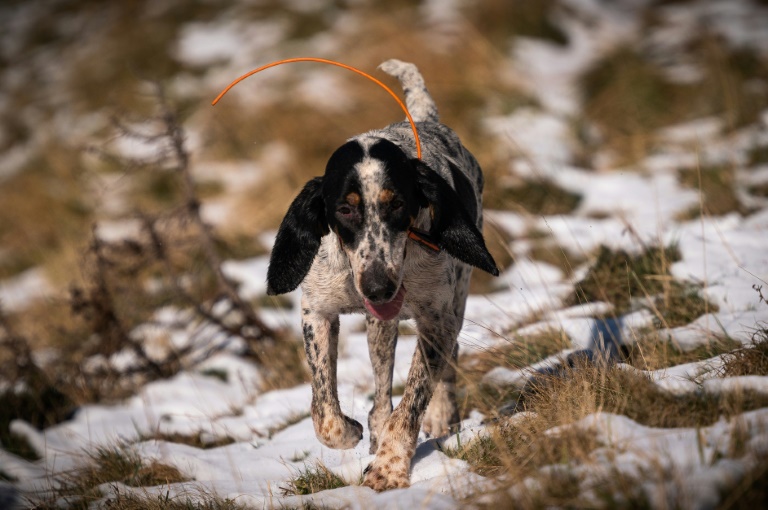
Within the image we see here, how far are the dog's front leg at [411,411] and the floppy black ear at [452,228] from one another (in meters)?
0.36

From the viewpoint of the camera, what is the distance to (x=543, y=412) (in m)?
2.73

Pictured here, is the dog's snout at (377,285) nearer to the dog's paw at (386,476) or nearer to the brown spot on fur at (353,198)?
the brown spot on fur at (353,198)

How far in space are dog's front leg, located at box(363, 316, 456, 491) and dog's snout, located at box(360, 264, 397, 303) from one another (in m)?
0.34

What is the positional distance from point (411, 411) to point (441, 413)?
651 millimetres

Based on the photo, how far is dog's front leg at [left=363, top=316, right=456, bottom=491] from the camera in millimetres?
2832

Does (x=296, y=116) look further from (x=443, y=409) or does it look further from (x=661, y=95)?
(x=443, y=409)

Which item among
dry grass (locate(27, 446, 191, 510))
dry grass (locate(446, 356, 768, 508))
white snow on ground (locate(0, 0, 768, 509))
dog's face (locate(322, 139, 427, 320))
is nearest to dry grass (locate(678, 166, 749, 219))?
white snow on ground (locate(0, 0, 768, 509))

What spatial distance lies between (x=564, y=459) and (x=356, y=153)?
4.48ft

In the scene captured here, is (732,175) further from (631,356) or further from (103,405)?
(103,405)

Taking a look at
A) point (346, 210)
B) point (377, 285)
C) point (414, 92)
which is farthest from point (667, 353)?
point (414, 92)

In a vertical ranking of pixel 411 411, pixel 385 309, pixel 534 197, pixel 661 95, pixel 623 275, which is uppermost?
Result: pixel 385 309

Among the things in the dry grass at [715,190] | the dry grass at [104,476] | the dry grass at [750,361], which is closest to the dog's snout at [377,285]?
the dry grass at [750,361]

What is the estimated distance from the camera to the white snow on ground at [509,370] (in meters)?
2.28

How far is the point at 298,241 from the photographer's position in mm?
3006
